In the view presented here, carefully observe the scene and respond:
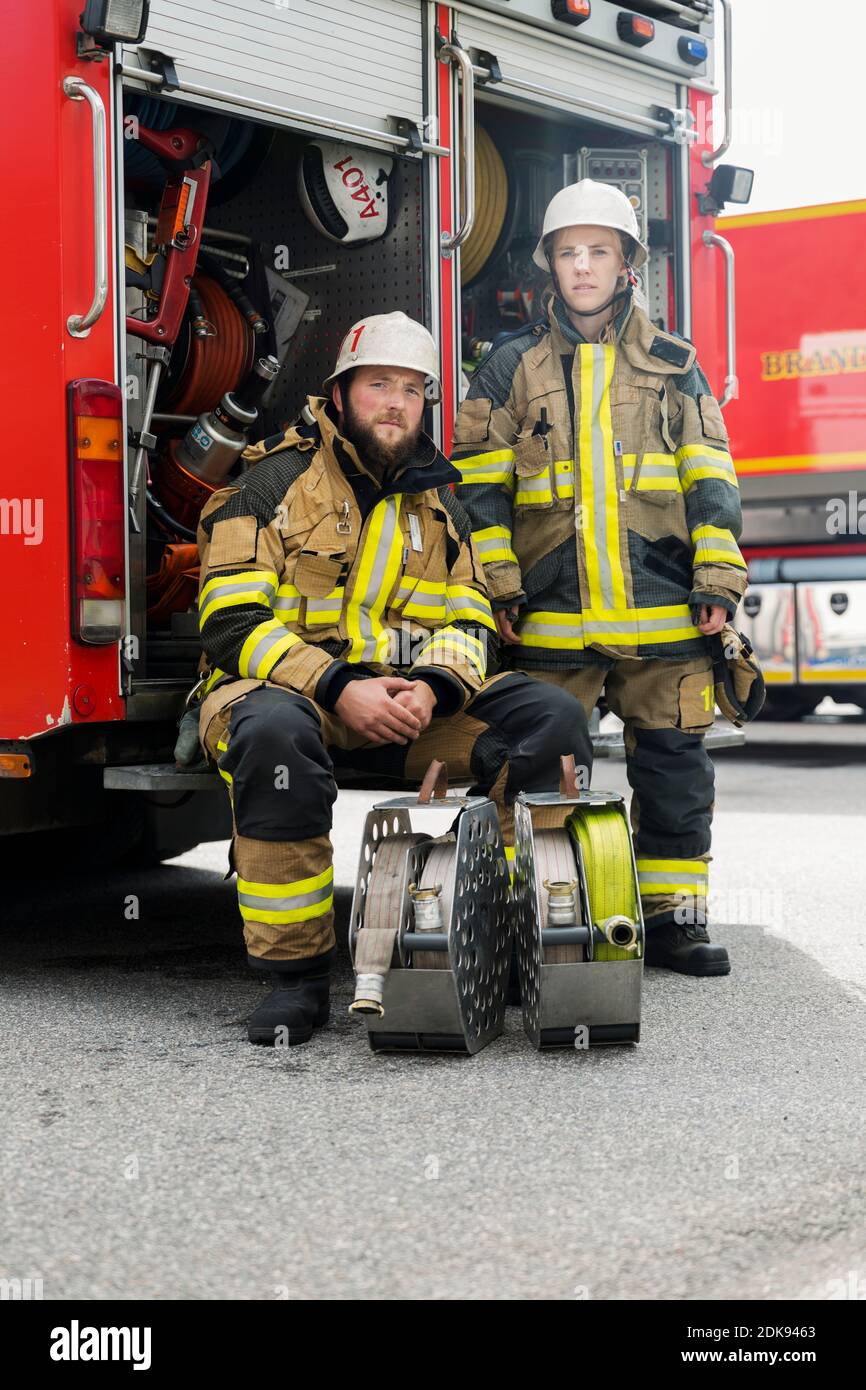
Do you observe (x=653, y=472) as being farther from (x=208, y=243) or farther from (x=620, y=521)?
(x=208, y=243)

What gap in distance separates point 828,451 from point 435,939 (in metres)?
6.68

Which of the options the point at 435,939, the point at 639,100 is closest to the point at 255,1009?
the point at 435,939

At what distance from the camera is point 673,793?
4.24 m

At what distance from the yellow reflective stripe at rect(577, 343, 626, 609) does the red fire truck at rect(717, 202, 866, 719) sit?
5248mm

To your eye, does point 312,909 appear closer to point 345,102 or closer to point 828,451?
point 345,102

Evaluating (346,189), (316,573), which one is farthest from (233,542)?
(346,189)

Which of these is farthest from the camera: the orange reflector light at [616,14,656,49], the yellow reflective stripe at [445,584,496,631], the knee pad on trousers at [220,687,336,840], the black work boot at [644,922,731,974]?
the orange reflector light at [616,14,656,49]

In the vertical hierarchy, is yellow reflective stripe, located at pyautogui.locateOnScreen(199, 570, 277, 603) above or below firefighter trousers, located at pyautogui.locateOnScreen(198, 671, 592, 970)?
above

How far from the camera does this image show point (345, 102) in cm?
420

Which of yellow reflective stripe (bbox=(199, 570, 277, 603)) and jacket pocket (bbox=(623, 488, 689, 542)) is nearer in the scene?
yellow reflective stripe (bbox=(199, 570, 277, 603))

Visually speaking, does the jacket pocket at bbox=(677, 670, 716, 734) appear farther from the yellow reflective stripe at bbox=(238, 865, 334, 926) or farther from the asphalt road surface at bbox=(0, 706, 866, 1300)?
the yellow reflective stripe at bbox=(238, 865, 334, 926)

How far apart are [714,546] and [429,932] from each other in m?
1.46

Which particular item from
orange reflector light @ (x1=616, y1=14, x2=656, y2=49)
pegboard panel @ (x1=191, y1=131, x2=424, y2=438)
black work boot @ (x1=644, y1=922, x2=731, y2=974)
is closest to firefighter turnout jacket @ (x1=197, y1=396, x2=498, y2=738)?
pegboard panel @ (x1=191, y1=131, x2=424, y2=438)

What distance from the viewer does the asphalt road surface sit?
7.22ft
